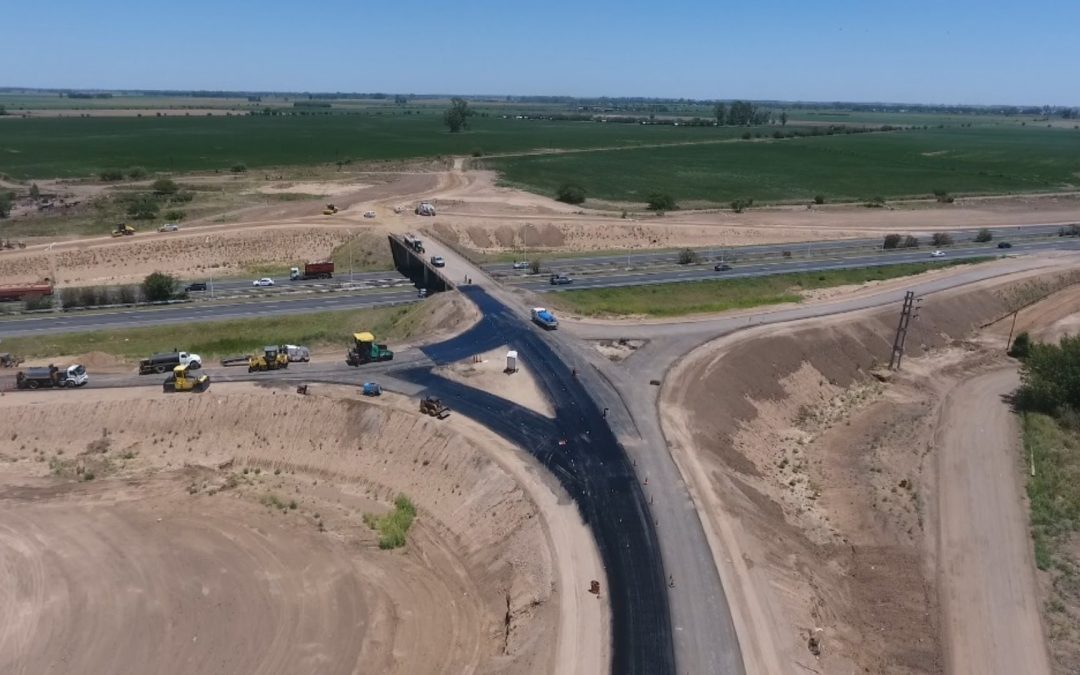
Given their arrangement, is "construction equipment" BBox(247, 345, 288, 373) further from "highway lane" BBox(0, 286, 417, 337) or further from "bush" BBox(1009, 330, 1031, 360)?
"bush" BBox(1009, 330, 1031, 360)

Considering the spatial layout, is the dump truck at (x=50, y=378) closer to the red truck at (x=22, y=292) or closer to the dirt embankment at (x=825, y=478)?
the red truck at (x=22, y=292)

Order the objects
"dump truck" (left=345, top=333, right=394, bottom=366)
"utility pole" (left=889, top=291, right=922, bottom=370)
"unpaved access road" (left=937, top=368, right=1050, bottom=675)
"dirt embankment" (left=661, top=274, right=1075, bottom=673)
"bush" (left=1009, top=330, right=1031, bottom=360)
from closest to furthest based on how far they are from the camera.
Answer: "dirt embankment" (left=661, top=274, right=1075, bottom=673) → "unpaved access road" (left=937, top=368, right=1050, bottom=675) → "dump truck" (left=345, top=333, right=394, bottom=366) → "utility pole" (left=889, top=291, right=922, bottom=370) → "bush" (left=1009, top=330, right=1031, bottom=360)

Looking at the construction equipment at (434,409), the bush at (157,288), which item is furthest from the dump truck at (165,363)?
the bush at (157,288)

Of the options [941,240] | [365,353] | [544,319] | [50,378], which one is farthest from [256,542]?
[941,240]

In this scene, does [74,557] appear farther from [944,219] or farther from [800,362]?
[944,219]

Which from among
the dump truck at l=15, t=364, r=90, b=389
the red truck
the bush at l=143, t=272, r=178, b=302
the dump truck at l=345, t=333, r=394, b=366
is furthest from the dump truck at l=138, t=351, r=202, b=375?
the red truck

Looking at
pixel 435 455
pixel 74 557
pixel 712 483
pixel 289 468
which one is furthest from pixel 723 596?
pixel 74 557
